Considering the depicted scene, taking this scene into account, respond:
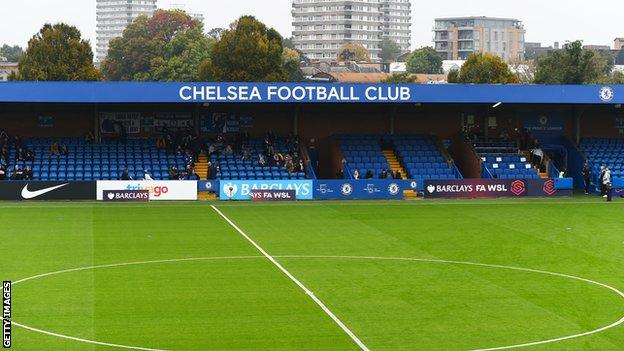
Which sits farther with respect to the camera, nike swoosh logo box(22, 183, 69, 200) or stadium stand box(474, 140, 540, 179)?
stadium stand box(474, 140, 540, 179)

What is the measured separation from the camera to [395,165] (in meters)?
61.1

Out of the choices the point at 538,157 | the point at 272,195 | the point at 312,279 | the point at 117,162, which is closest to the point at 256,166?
the point at 272,195

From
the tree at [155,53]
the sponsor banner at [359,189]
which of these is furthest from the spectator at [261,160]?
the tree at [155,53]

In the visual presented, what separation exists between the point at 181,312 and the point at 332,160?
3877 cm

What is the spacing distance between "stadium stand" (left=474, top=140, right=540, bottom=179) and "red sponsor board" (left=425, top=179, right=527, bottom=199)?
1736 mm

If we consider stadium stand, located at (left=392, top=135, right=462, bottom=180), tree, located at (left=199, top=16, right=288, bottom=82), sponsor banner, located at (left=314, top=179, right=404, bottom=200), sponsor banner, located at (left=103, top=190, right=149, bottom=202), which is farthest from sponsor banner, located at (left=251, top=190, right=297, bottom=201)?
tree, located at (left=199, top=16, right=288, bottom=82)

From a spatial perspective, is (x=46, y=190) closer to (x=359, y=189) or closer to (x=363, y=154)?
(x=359, y=189)

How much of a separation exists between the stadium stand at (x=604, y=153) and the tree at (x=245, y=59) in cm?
4338

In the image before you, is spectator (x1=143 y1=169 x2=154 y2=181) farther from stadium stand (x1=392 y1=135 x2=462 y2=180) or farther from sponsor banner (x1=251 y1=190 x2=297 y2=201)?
stadium stand (x1=392 y1=135 x2=462 y2=180)

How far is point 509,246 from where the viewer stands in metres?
37.2

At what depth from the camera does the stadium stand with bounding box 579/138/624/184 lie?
203 feet

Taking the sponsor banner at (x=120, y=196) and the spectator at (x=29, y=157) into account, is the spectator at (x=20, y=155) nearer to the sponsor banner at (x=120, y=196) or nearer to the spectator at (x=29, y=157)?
the spectator at (x=29, y=157)

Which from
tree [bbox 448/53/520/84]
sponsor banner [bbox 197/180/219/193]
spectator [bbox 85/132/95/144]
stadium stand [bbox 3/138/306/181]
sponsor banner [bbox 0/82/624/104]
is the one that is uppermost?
tree [bbox 448/53/520/84]

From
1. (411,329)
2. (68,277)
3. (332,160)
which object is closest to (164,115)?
(332,160)
